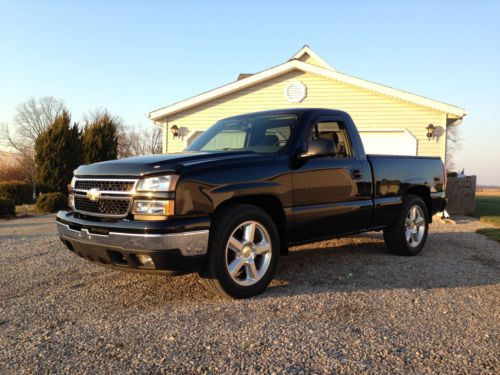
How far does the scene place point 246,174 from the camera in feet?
12.5

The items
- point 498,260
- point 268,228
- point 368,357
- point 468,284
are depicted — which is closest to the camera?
point 368,357

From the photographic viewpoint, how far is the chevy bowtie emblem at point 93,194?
370 cm

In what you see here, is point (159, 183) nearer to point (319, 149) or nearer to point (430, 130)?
point (319, 149)

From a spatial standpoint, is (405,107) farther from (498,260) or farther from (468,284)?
(468,284)

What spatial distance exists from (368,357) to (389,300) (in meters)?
1.29

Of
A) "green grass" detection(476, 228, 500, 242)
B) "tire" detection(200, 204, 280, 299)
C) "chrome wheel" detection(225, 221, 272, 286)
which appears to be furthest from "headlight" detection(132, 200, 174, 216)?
"green grass" detection(476, 228, 500, 242)

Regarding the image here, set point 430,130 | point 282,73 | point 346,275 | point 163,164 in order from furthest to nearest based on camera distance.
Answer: point 282,73 < point 430,130 < point 346,275 < point 163,164

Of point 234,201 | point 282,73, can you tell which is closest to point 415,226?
point 234,201

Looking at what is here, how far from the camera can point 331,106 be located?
12969mm

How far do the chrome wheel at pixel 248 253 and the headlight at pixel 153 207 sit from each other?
2.12 ft

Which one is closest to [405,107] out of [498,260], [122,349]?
[498,260]

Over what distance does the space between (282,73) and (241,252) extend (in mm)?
10357

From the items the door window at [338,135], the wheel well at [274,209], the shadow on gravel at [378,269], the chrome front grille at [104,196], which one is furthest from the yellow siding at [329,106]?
the chrome front grille at [104,196]

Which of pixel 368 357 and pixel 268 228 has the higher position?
pixel 268 228
